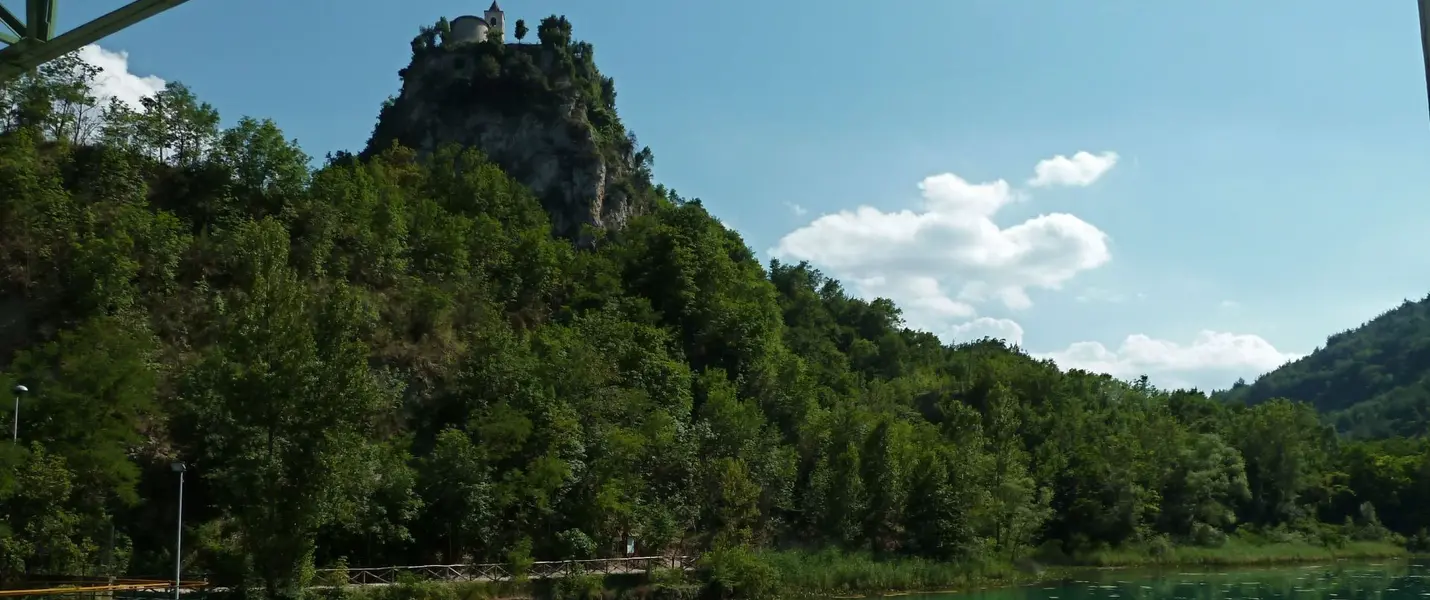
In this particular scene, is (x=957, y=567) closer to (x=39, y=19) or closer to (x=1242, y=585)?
(x=1242, y=585)

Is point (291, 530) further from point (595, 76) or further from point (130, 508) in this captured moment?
point (595, 76)

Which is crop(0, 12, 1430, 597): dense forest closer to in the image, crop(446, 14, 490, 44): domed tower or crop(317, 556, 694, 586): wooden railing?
crop(317, 556, 694, 586): wooden railing

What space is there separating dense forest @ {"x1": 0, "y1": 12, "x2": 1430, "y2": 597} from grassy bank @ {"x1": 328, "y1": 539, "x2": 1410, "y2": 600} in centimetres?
110

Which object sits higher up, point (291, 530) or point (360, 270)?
point (360, 270)

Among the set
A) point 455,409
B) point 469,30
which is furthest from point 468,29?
point 455,409

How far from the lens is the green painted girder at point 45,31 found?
8.15 metres

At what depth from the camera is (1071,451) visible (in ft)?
290

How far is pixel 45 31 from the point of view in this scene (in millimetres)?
8281

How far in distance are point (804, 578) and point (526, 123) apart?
5809 centimetres

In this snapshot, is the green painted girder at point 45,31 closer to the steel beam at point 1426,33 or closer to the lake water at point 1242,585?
the steel beam at point 1426,33

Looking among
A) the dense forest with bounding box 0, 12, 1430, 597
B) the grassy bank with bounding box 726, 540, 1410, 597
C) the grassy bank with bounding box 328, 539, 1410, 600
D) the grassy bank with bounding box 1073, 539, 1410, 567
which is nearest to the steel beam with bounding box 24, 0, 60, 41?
the dense forest with bounding box 0, 12, 1430, 597

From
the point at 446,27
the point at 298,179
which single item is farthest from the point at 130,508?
the point at 446,27

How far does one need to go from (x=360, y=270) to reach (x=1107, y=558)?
52125mm

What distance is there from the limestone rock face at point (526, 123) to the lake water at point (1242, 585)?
5073 centimetres
